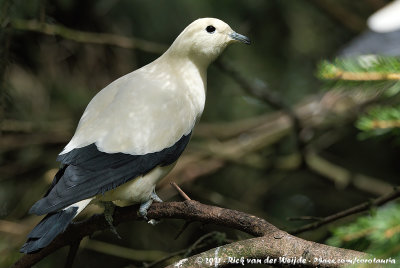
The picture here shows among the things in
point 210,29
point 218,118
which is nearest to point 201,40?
point 210,29

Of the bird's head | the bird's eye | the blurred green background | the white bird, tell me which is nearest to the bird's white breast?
the white bird

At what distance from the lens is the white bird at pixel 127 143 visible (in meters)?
2.42

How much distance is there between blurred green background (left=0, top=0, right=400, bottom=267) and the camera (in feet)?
14.8

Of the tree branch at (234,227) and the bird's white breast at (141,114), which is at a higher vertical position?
the bird's white breast at (141,114)

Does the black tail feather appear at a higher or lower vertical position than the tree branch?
lower

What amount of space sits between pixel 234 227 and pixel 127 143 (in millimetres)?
824

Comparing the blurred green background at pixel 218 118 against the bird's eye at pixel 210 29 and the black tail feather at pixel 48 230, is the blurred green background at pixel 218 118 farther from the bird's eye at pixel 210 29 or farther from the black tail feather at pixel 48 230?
the black tail feather at pixel 48 230

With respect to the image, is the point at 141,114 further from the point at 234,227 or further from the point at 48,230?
the point at 234,227

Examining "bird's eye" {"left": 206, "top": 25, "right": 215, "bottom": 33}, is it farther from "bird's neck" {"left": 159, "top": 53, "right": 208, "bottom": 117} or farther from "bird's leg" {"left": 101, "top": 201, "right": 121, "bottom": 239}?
"bird's leg" {"left": 101, "top": 201, "right": 121, "bottom": 239}

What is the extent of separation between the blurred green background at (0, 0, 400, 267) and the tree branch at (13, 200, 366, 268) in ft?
4.56

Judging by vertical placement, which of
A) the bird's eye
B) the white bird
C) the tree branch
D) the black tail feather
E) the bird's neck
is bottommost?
the black tail feather

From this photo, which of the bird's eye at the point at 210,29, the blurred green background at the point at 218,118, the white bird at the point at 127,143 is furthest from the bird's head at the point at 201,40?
the blurred green background at the point at 218,118

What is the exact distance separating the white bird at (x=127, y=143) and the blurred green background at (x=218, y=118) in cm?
126

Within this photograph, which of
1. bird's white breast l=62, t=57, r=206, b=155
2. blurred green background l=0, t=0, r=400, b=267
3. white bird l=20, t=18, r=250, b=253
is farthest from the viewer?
blurred green background l=0, t=0, r=400, b=267
